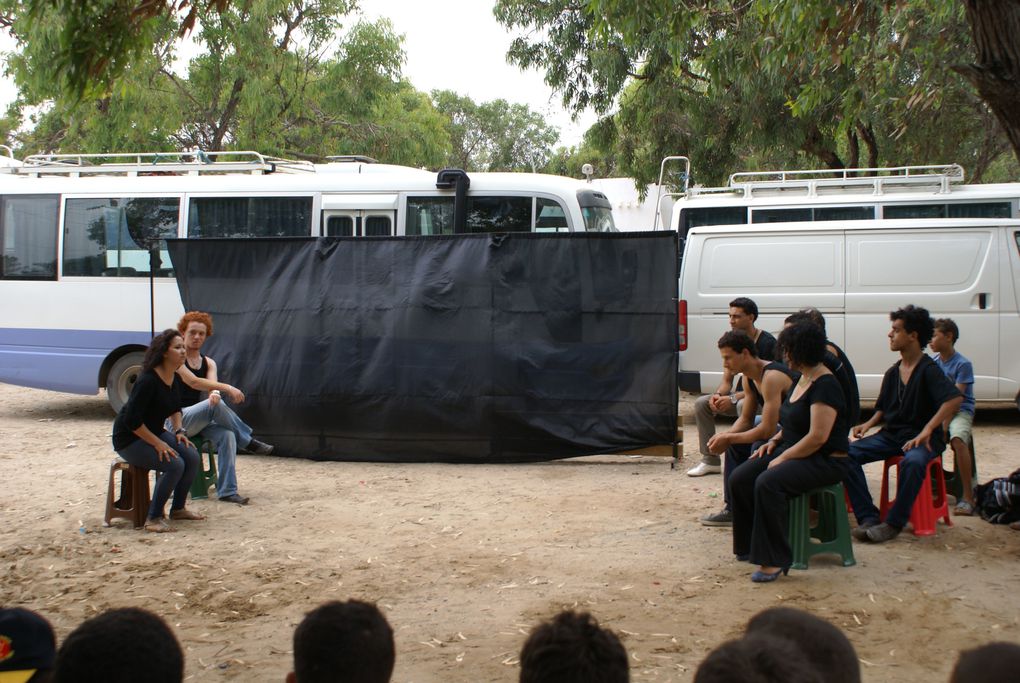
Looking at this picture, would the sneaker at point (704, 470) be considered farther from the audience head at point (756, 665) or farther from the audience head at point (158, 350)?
the audience head at point (756, 665)

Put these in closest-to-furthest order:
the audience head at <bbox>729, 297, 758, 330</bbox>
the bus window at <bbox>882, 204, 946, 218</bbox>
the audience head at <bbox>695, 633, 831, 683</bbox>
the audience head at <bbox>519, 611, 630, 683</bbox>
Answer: the audience head at <bbox>695, 633, 831, 683</bbox> < the audience head at <bbox>519, 611, 630, 683</bbox> < the audience head at <bbox>729, 297, 758, 330</bbox> < the bus window at <bbox>882, 204, 946, 218</bbox>

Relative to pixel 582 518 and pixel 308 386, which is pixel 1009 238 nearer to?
A: pixel 582 518

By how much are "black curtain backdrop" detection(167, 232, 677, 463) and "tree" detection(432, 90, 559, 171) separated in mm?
45341

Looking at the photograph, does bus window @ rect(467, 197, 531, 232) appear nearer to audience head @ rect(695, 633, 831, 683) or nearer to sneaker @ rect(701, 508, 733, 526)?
sneaker @ rect(701, 508, 733, 526)

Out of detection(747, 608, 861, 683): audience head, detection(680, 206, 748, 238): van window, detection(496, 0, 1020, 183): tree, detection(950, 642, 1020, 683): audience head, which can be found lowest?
detection(747, 608, 861, 683): audience head

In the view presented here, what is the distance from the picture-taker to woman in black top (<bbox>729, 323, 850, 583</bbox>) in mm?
5895

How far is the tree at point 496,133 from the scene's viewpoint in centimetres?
5550

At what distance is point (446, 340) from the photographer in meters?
9.75

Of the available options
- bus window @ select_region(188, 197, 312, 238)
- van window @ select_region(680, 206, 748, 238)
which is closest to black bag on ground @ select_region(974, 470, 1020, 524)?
van window @ select_region(680, 206, 748, 238)

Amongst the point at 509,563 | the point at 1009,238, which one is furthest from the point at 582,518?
the point at 1009,238

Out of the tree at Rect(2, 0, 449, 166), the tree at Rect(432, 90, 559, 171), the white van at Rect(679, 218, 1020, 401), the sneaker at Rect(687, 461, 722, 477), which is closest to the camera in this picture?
the sneaker at Rect(687, 461, 722, 477)

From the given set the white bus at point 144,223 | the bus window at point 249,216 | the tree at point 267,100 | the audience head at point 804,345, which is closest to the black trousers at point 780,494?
the audience head at point 804,345

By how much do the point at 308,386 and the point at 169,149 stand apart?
1471cm

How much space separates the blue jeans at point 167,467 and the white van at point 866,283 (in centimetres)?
522
